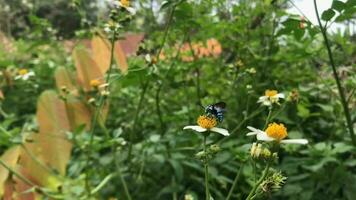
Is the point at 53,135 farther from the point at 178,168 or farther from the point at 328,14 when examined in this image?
the point at 328,14

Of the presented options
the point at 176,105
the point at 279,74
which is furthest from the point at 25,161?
the point at 279,74

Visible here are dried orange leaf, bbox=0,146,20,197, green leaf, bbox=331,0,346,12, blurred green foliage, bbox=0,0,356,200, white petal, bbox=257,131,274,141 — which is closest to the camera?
white petal, bbox=257,131,274,141

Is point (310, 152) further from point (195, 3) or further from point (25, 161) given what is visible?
point (25, 161)

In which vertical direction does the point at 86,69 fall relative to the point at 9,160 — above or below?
above

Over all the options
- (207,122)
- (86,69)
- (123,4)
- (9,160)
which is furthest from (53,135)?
(207,122)

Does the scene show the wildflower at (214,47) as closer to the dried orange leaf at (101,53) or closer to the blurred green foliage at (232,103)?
the blurred green foliage at (232,103)

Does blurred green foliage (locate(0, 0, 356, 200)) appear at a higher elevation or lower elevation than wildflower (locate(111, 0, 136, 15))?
lower

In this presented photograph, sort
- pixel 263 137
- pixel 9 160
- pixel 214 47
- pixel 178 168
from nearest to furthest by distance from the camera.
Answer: pixel 263 137 < pixel 178 168 < pixel 9 160 < pixel 214 47

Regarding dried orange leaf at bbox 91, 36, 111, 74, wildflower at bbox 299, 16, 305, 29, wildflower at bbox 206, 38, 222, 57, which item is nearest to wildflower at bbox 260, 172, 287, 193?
wildflower at bbox 299, 16, 305, 29

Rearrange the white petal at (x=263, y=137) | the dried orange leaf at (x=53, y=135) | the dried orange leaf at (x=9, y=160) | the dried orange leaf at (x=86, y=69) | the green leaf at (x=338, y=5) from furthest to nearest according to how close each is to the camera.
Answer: the dried orange leaf at (x=86, y=69), the dried orange leaf at (x=53, y=135), the dried orange leaf at (x=9, y=160), the green leaf at (x=338, y=5), the white petal at (x=263, y=137)

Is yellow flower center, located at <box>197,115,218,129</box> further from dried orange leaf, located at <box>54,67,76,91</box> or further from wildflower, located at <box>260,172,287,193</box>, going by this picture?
dried orange leaf, located at <box>54,67,76,91</box>

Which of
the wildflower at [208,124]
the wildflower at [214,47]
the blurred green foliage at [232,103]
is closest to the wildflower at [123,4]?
the blurred green foliage at [232,103]

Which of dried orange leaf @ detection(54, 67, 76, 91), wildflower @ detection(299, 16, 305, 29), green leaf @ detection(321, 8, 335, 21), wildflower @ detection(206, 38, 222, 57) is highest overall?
green leaf @ detection(321, 8, 335, 21)
